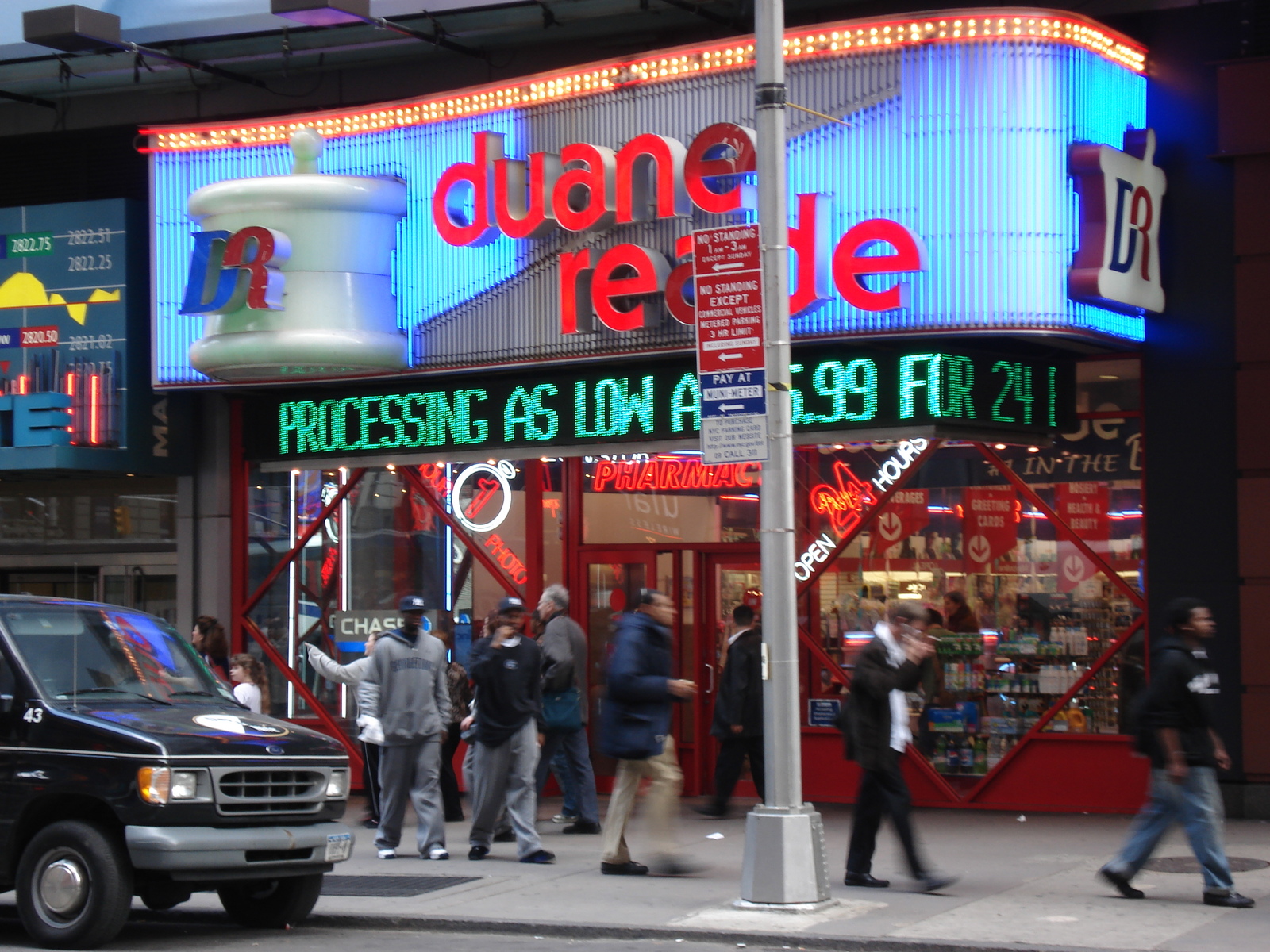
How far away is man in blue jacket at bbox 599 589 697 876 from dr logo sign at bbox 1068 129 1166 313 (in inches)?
176

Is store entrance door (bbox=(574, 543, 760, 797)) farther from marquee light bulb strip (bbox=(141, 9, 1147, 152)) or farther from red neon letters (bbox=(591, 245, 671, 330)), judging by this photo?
marquee light bulb strip (bbox=(141, 9, 1147, 152))

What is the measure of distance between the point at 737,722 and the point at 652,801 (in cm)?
236

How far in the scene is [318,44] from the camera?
17.1m

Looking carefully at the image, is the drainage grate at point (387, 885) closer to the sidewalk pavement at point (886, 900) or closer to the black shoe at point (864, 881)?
the sidewalk pavement at point (886, 900)

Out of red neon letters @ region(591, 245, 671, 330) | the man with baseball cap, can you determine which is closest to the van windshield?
the man with baseball cap

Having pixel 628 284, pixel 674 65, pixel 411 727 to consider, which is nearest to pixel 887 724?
pixel 411 727

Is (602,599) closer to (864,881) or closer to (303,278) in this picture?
(303,278)

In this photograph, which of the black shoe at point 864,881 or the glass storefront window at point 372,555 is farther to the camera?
the glass storefront window at point 372,555

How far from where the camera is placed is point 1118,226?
1332cm

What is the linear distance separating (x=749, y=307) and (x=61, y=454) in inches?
371

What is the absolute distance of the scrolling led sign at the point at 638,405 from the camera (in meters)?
13.8

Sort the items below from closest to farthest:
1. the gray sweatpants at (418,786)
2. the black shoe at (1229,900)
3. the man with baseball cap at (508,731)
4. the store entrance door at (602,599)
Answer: the black shoe at (1229,900) < the man with baseball cap at (508,731) < the gray sweatpants at (418,786) < the store entrance door at (602,599)

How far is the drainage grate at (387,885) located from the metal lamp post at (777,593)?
2346mm

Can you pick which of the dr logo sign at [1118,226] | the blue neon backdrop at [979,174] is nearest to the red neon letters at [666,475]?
the blue neon backdrop at [979,174]
